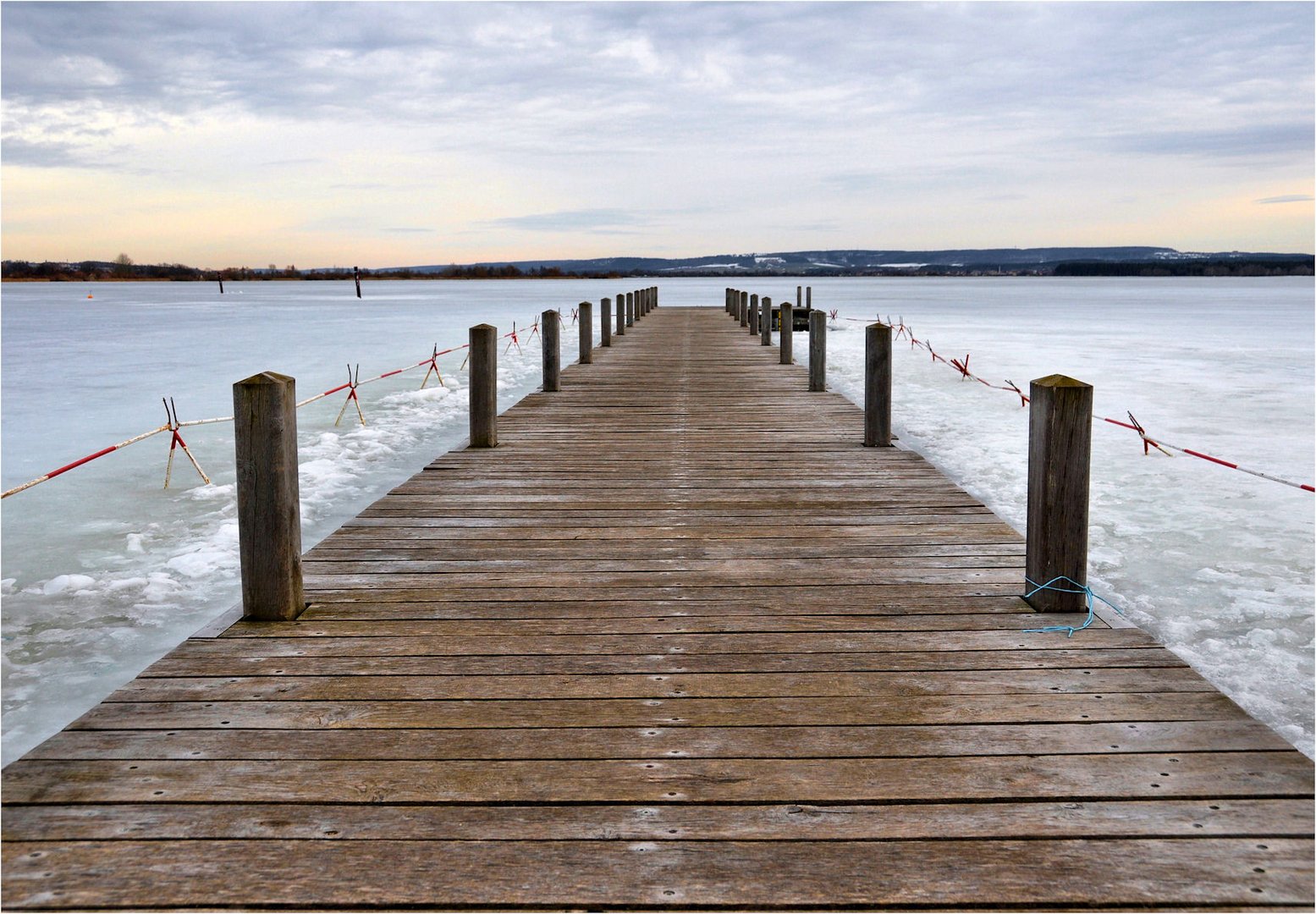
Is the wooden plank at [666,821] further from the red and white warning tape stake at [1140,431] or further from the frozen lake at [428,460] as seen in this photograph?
the red and white warning tape stake at [1140,431]

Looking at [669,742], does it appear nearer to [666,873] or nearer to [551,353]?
[666,873]

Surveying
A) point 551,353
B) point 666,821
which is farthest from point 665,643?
point 551,353

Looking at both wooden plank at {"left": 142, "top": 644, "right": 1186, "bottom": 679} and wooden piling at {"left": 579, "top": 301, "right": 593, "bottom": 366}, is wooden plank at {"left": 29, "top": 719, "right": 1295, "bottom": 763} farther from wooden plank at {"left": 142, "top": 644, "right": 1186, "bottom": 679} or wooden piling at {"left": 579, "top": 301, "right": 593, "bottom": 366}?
wooden piling at {"left": 579, "top": 301, "right": 593, "bottom": 366}

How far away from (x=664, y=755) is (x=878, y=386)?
229 inches

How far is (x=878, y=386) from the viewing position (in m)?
8.38

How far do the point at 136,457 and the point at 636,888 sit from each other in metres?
11.1

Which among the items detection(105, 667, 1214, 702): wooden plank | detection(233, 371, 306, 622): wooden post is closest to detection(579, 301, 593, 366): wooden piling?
detection(233, 371, 306, 622): wooden post

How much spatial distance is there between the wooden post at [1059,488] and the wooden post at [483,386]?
195 inches

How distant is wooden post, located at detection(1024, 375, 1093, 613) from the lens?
4137 mm

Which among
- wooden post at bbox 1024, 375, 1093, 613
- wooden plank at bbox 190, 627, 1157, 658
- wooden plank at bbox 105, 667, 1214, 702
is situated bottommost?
wooden plank at bbox 105, 667, 1214, 702

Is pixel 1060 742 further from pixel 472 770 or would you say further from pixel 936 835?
pixel 472 770

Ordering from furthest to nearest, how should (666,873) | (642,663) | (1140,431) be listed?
(1140,431) → (642,663) → (666,873)

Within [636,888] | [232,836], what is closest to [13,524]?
[232,836]

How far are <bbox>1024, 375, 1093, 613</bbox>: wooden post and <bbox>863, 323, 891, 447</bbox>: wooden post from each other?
3.87 metres
